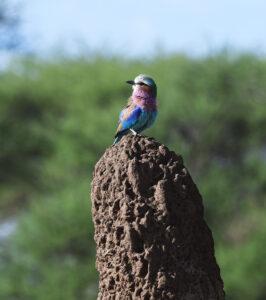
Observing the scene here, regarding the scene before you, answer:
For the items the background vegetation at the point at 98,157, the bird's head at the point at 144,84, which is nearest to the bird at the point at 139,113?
the bird's head at the point at 144,84

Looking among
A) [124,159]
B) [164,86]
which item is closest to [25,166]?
[164,86]

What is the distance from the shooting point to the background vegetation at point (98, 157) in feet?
93.2

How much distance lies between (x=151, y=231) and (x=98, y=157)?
24982mm

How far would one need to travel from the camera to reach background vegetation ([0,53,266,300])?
28.4m

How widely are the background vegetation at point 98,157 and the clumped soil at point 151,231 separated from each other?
22489 mm

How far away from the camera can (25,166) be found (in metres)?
32.8

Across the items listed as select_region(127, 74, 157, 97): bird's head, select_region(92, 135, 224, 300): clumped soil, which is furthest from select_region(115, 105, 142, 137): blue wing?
select_region(92, 135, 224, 300): clumped soil

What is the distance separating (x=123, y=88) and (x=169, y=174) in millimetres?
27347

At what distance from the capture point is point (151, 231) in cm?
513

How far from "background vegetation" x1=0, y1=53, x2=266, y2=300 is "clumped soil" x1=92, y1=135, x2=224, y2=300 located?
885 inches

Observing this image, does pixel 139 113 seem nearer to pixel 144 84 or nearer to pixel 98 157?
pixel 144 84

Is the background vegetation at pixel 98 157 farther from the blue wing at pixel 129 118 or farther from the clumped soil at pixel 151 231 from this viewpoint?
the clumped soil at pixel 151 231

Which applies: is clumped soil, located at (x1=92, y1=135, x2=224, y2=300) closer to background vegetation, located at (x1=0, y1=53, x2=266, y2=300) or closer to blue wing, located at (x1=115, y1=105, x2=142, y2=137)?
blue wing, located at (x1=115, y1=105, x2=142, y2=137)

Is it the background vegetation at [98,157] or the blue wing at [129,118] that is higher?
the background vegetation at [98,157]
